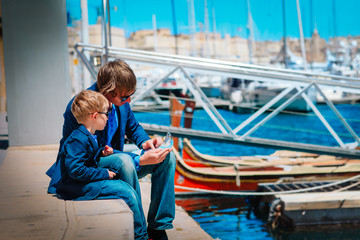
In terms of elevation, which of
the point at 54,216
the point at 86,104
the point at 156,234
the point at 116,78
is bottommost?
the point at 156,234

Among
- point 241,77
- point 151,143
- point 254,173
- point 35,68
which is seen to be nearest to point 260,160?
point 254,173

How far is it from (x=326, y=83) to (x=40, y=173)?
163 inches

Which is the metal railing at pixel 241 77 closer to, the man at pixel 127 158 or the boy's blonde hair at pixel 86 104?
the man at pixel 127 158

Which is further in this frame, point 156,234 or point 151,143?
point 151,143

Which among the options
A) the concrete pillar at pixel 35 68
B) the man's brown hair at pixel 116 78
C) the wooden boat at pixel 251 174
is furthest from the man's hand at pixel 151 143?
the wooden boat at pixel 251 174

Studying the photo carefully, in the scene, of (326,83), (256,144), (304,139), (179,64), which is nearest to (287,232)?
(256,144)

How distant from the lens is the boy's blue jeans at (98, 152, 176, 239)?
8.30 ft

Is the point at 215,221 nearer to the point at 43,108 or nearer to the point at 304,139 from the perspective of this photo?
the point at 43,108

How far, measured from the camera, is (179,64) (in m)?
6.38

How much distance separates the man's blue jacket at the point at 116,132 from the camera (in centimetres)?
260

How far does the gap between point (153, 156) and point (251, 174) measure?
8.20 meters

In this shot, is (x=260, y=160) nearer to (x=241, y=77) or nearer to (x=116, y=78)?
(x=241, y=77)

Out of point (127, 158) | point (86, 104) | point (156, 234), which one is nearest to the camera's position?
point (86, 104)

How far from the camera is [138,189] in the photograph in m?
2.66
